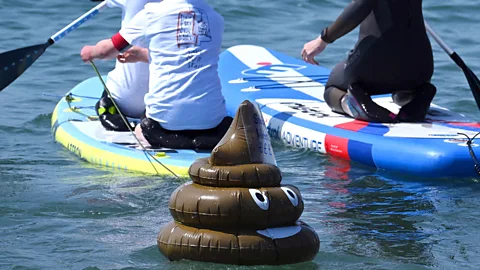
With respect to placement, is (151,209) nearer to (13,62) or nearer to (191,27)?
(191,27)

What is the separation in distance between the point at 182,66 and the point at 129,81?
848 millimetres

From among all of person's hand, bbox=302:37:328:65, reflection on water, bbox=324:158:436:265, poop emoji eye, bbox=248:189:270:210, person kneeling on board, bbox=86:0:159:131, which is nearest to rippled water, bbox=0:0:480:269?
reflection on water, bbox=324:158:436:265

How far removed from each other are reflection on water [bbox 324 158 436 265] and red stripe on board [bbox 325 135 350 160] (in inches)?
2.5

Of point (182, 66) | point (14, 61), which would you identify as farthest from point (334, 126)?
point (14, 61)

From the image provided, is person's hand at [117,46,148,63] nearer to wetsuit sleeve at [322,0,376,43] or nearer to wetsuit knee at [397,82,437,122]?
wetsuit sleeve at [322,0,376,43]

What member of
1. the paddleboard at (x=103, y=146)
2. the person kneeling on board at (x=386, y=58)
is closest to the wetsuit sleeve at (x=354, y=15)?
the person kneeling on board at (x=386, y=58)

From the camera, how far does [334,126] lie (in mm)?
6559

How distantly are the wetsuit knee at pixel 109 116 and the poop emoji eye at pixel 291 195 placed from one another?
8.84 ft

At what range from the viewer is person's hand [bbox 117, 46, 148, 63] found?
6.01 m

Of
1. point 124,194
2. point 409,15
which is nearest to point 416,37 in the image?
point 409,15

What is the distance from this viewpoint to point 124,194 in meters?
5.36

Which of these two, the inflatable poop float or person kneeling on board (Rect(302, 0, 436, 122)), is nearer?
the inflatable poop float

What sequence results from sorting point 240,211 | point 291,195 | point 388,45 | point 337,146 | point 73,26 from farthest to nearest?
1. point 73,26
2. point 388,45
3. point 337,146
4. point 291,195
5. point 240,211

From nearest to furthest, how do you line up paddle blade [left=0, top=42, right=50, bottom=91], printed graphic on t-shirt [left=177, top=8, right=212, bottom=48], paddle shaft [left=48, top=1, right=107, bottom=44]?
printed graphic on t-shirt [left=177, top=8, right=212, bottom=48]
paddle blade [left=0, top=42, right=50, bottom=91]
paddle shaft [left=48, top=1, right=107, bottom=44]
